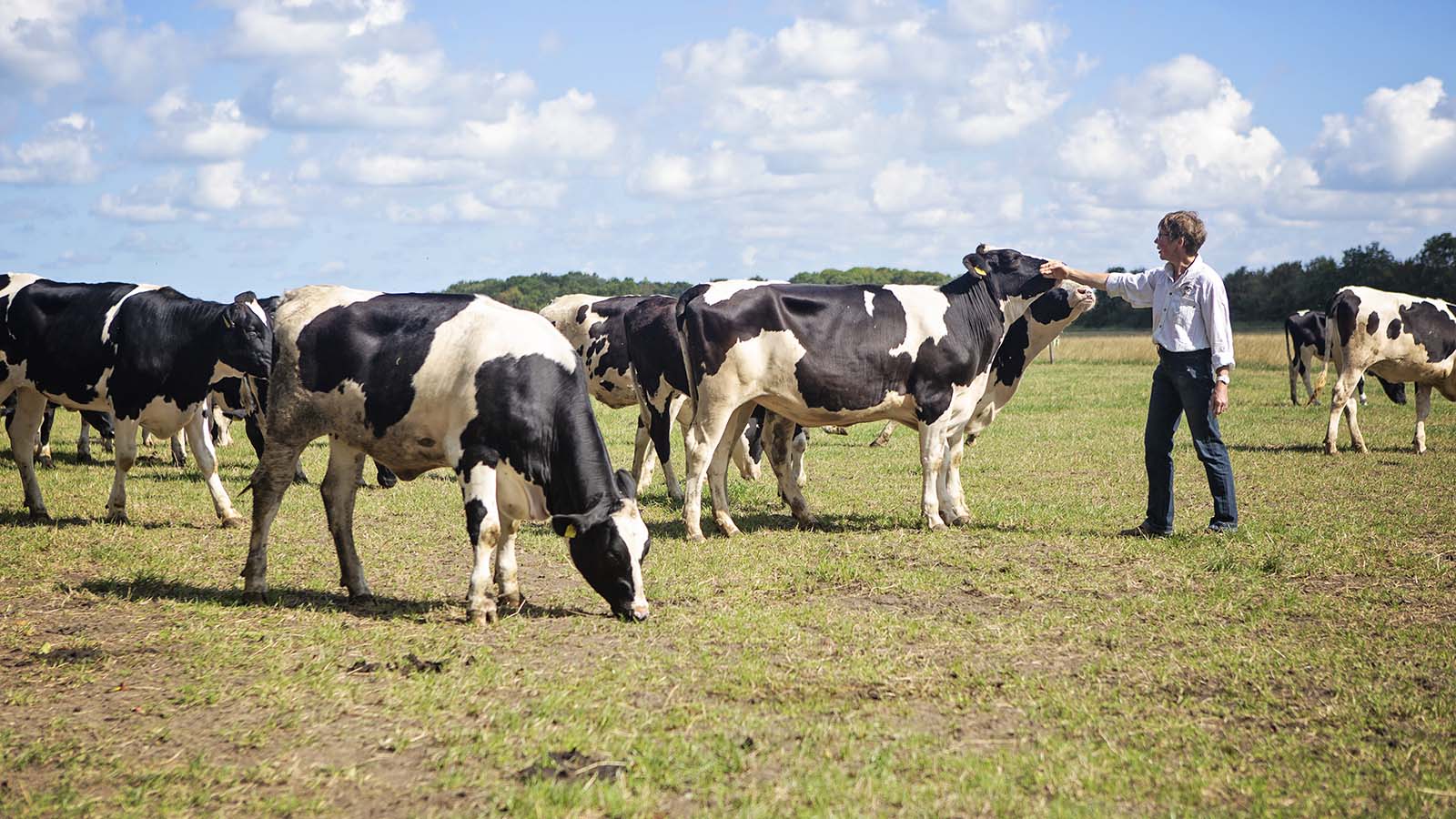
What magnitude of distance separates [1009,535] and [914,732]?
224 inches

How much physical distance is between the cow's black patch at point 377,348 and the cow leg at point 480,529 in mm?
697

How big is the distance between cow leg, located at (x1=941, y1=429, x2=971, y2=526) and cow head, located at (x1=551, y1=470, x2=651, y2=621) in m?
4.89

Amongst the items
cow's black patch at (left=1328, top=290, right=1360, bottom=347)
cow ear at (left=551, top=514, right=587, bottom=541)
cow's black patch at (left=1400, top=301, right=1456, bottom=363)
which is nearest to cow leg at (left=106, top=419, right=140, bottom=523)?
cow ear at (left=551, top=514, right=587, bottom=541)

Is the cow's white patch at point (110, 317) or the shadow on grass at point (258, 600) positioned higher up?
the cow's white patch at point (110, 317)

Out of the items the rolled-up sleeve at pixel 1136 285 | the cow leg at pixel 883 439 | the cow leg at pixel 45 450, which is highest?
the rolled-up sleeve at pixel 1136 285

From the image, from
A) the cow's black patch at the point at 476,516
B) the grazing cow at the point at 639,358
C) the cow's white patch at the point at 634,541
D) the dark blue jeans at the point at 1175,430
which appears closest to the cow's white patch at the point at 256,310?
the grazing cow at the point at 639,358

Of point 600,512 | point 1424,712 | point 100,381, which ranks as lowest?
point 1424,712

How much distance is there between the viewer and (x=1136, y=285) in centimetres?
1087

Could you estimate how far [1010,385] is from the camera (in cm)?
1348

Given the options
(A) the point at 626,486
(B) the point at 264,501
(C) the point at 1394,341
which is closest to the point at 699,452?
(A) the point at 626,486

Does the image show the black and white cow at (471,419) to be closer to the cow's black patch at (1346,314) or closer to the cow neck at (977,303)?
the cow neck at (977,303)

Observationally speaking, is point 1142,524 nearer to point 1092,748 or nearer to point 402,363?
point 1092,748

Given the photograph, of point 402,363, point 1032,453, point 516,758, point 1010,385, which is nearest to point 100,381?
point 402,363

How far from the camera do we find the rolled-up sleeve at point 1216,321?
1021 centimetres
